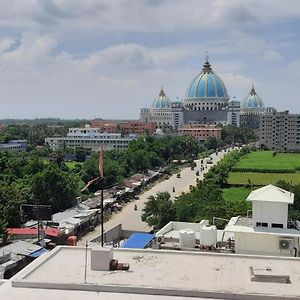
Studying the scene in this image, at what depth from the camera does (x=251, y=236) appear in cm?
1620

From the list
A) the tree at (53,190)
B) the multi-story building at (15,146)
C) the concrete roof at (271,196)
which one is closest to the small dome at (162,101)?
the multi-story building at (15,146)

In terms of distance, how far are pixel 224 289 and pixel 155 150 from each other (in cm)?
5737

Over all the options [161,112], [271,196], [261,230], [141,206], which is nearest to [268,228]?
[261,230]

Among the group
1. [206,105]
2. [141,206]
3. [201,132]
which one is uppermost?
[206,105]

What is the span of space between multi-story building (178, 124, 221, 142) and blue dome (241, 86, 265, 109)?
36.0 m

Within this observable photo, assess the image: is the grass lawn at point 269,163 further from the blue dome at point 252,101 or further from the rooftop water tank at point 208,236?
the blue dome at point 252,101

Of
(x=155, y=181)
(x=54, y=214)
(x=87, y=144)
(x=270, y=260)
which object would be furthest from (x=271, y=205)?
(x=87, y=144)

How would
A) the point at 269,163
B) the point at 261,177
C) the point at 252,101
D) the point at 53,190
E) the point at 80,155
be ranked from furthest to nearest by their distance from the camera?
the point at 252,101 < the point at 80,155 < the point at 269,163 < the point at 261,177 < the point at 53,190

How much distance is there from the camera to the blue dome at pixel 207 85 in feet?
386

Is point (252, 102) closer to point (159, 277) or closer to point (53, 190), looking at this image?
point (53, 190)

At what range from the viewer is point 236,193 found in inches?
1711

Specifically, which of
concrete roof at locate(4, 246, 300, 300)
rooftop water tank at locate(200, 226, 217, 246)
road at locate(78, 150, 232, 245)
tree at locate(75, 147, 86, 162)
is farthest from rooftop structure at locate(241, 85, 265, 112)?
concrete roof at locate(4, 246, 300, 300)

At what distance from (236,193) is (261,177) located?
422 inches

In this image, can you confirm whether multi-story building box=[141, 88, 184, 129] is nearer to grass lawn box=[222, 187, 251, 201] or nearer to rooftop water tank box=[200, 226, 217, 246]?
grass lawn box=[222, 187, 251, 201]
